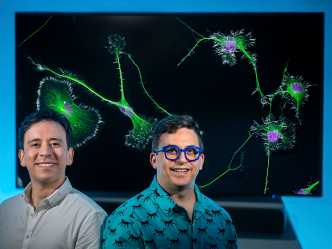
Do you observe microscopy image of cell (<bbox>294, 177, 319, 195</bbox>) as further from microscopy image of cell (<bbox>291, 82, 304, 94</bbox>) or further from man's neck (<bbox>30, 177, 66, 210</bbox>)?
man's neck (<bbox>30, 177, 66, 210</bbox>)

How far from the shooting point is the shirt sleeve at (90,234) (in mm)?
1251

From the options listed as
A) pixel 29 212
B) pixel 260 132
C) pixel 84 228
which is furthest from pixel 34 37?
pixel 260 132

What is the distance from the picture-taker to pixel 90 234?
49.6 inches

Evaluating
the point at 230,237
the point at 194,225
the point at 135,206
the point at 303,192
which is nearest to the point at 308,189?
the point at 303,192

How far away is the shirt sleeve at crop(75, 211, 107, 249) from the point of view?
125 centimetres

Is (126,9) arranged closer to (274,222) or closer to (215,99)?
(215,99)

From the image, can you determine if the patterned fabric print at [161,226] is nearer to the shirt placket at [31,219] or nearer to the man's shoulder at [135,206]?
the man's shoulder at [135,206]

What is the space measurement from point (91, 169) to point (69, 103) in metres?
0.54

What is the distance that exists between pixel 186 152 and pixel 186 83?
83cm

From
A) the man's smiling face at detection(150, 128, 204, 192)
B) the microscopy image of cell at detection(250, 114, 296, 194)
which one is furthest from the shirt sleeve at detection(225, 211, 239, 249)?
the microscopy image of cell at detection(250, 114, 296, 194)

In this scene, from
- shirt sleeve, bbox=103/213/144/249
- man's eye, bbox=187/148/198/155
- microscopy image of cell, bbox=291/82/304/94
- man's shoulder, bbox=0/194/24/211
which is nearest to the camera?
shirt sleeve, bbox=103/213/144/249

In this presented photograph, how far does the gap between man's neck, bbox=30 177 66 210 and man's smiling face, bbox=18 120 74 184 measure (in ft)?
Result: 0.04

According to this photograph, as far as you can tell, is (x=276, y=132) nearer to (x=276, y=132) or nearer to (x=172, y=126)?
(x=276, y=132)

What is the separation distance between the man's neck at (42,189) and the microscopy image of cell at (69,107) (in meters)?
0.68
